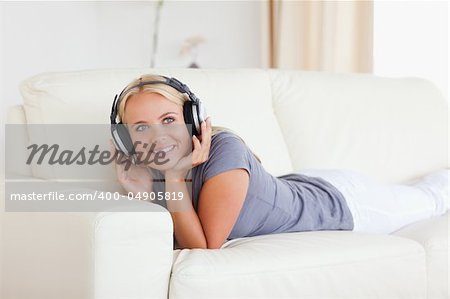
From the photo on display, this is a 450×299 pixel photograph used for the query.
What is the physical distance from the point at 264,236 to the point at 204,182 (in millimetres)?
198

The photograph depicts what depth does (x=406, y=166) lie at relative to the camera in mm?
2473

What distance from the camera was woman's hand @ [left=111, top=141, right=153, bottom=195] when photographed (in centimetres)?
178

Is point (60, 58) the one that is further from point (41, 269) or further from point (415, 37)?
point (41, 269)

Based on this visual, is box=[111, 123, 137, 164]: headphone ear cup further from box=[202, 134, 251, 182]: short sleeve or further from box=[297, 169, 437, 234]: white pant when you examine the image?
box=[297, 169, 437, 234]: white pant

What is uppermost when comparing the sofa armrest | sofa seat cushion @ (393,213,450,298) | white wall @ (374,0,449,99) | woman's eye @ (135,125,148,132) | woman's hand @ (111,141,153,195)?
white wall @ (374,0,449,99)

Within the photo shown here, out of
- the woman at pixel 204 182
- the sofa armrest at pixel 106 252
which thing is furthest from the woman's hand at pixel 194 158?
the sofa armrest at pixel 106 252

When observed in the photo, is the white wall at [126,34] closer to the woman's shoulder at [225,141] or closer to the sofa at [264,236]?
the sofa at [264,236]

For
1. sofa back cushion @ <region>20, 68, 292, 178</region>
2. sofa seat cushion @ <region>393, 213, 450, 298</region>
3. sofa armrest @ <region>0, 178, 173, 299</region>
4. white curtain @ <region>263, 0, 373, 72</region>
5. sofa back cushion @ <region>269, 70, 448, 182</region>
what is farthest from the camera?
white curtain @ <region>263, 0, 373, 72</region>

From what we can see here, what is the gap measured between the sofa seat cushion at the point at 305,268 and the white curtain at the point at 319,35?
1.79 m

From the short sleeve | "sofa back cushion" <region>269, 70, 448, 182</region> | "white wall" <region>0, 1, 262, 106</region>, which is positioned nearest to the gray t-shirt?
the short sleeve

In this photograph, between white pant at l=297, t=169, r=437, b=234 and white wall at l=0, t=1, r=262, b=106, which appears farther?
white wall at l=0, t=1, r=262, b=106

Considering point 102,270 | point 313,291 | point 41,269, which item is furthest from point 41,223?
point 313,291

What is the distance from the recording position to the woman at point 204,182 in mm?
1655

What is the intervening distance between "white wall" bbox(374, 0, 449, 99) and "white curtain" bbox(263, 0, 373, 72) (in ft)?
0.22
